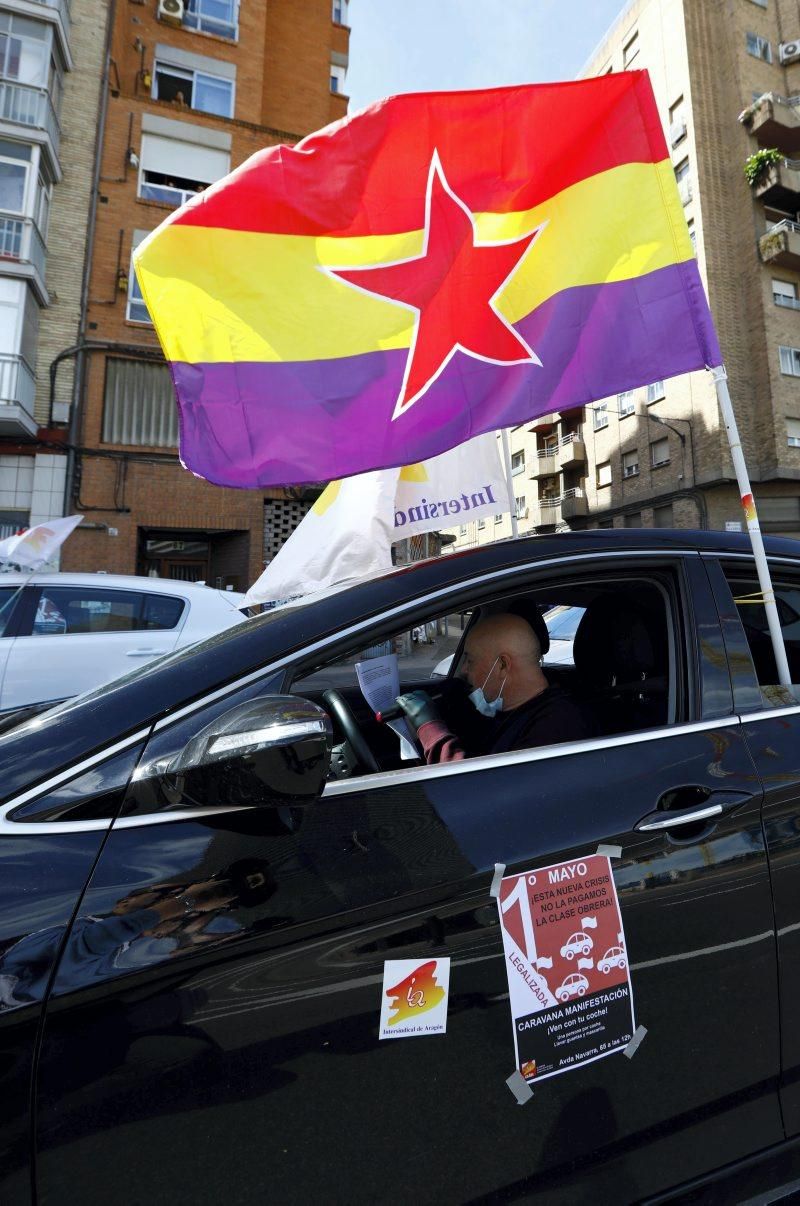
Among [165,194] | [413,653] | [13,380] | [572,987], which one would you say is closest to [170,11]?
[165,194]

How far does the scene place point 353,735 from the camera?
1771 millimetres

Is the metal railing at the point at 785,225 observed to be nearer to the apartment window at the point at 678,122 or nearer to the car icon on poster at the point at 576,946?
the apartment window at the point at 678,122

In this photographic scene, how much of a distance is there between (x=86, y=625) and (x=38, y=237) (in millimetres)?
13908

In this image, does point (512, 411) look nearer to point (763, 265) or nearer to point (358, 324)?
point (358, 324)

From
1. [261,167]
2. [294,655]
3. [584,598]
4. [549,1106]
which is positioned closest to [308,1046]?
[549,1106]

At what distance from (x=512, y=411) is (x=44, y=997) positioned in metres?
1.93

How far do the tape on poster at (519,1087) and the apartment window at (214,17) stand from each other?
921 inches

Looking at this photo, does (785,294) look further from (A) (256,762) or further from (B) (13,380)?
(A) (256,762)

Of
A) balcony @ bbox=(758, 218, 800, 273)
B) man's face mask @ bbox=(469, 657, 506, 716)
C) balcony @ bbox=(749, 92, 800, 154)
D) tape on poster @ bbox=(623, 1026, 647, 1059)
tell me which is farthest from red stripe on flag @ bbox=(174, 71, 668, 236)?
balcony @ bbox=(749, 92, 800, 154)

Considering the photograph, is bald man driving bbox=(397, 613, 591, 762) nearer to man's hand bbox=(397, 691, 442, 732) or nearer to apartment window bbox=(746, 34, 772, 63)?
man's hand bbox=(397, 691, 442, 732)

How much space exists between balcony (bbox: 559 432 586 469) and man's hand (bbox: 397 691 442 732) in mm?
31740

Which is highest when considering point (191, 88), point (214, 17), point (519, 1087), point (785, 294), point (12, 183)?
point (214, 17)

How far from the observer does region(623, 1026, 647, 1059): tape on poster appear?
127 cm

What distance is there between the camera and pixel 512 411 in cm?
218
